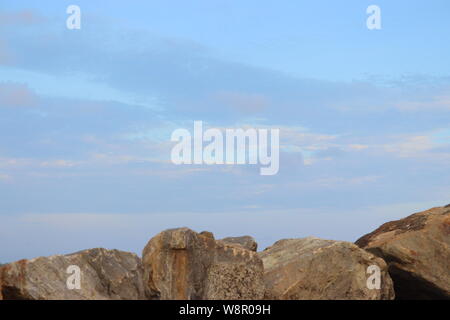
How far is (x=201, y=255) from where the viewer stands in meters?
15.4

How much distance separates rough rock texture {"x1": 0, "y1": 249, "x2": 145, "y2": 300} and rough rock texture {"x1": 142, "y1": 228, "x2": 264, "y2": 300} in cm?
45

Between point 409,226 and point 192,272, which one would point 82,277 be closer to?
point 192,272

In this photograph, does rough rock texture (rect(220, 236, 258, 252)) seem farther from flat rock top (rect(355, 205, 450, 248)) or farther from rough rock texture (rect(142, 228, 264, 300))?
flat rock top (rect(355, 205, 450, 248))

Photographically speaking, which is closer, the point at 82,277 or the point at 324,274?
the point at 82,277

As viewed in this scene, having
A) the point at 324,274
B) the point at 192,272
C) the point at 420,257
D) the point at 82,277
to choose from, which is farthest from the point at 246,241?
the point at 82,277

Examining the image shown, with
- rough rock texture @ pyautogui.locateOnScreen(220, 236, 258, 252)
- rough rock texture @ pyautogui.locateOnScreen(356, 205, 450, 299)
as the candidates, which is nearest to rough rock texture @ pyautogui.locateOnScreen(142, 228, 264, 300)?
rough rock texture @ pyautogui.locateOnScreen(220, 236, 258, 252)

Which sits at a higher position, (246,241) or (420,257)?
(246,241)

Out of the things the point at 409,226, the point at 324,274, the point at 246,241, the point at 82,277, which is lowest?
the point at 324,274

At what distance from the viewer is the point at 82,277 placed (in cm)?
1462

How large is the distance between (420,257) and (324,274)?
331 centimetres

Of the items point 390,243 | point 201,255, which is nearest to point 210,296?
point 201,255

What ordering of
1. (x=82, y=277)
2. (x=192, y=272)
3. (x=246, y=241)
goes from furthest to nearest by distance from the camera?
(x=246, y=241)
(x=192, y=272)
(x=82, y=277)

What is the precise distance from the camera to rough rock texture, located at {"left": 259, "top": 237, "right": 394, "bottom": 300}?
51.7 feet

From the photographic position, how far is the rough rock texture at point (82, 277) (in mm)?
13797
